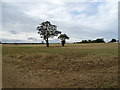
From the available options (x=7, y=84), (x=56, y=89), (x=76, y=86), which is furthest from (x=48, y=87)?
(x=7, y=84)

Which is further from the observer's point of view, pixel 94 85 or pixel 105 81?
→ pixel 105 81

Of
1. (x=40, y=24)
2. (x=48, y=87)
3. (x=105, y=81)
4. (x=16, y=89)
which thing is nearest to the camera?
(x=16, y=89)

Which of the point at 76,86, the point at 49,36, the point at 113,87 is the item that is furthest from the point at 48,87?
the point at 49,36

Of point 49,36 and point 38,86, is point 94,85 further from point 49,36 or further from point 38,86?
point 49,36

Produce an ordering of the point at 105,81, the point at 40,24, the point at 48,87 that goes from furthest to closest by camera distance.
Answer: the point at 40,24
the point at 105,81
the point at 48,87

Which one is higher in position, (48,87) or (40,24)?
(40,24)

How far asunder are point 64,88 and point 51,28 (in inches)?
2129

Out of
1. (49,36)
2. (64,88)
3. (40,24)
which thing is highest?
(40,24)

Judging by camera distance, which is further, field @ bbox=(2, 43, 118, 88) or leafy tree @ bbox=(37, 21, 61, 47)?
leafy tree @ bbox=(37, 21, 61, 47)

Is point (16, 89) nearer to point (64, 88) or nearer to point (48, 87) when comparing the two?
point (48, 87)

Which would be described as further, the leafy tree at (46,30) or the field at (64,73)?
the leafy tree at (46,30)

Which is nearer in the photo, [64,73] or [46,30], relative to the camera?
[64,73]

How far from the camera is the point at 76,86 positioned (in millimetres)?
7203

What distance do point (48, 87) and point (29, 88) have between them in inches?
36.0
